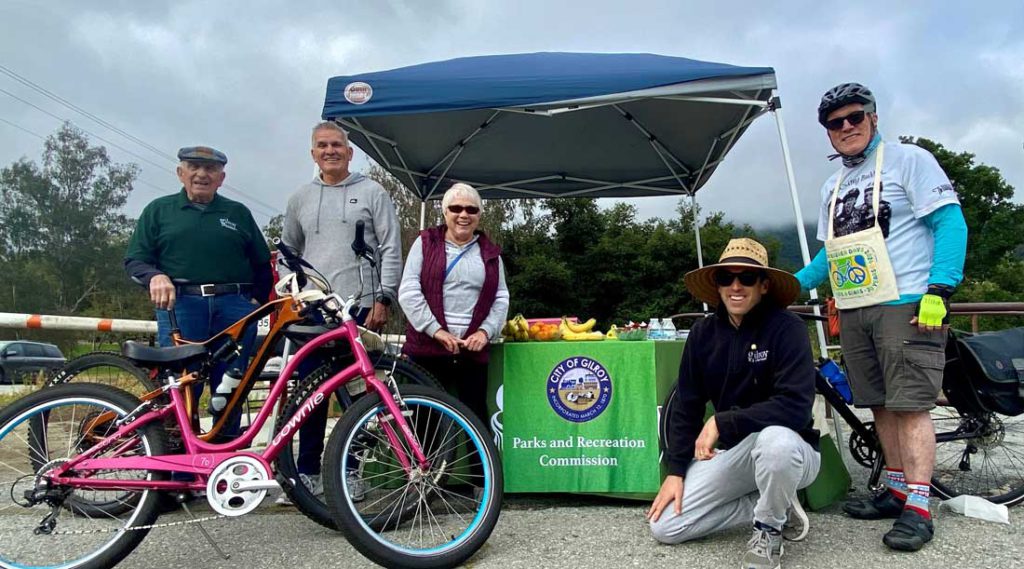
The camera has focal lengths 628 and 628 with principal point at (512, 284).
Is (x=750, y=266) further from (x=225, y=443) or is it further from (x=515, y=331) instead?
(x=225, y=443)

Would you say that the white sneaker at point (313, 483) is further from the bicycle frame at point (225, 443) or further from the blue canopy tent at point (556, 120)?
the blue canopy tent at point (556, 120)

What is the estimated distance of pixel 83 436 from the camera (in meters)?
2.49

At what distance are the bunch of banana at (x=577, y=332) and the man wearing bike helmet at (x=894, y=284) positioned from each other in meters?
1.14

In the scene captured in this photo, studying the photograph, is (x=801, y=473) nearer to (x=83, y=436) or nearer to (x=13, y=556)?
(x=83, y=436)

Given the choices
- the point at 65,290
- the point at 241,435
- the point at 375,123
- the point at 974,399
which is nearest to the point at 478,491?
the point at 241,435

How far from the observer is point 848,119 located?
2.96 meters

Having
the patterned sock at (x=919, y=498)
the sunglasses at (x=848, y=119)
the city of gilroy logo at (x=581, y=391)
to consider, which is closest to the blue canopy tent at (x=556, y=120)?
the sunglasses at (x=848, y=119)

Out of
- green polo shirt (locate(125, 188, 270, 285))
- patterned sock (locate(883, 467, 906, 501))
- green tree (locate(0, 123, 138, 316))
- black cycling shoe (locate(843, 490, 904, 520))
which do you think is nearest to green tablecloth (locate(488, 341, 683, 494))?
black cycling shoe (locate(843, 490, 904, 520))

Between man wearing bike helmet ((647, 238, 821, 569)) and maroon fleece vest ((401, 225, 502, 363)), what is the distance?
3.42 ft

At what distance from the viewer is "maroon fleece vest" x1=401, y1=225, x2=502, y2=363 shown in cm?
319

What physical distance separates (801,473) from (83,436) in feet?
9.17

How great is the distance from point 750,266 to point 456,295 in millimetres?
1420

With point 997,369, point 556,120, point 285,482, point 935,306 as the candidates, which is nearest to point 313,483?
point 285,482

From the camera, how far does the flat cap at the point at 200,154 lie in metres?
3.35
